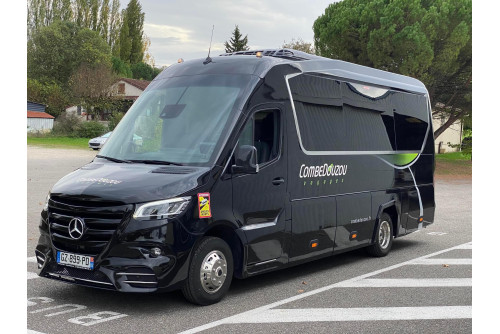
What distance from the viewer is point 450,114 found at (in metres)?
38.9

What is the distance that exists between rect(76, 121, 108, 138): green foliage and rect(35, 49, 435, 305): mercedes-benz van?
45134 millimetres

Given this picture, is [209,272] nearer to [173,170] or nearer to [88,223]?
[173,170]

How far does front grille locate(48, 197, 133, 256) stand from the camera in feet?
22.0

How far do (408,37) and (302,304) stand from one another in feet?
91.8

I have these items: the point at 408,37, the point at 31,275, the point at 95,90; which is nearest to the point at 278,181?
the point at 31,275

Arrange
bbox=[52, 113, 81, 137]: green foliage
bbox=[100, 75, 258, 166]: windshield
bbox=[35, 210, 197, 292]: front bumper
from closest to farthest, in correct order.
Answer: bbox=[35, 210, 197, 292]: front bumper → bbox=[100, 75, 258, 166]: windshield → bbox=[52, 113, 81, 137]: green foliage

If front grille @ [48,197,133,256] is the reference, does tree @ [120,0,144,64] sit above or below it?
above

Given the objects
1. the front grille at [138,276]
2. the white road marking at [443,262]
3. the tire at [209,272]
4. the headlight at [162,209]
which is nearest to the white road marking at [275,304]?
the white road marking at [443,262]

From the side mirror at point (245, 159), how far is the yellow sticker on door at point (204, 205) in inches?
22.4

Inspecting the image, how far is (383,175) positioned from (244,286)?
368 cm

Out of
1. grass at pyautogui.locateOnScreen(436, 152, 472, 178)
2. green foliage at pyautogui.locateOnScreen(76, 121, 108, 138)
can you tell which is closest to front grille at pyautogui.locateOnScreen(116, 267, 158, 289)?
grass at pyautogui.locateOnScreen(436, 152, 472, 178)

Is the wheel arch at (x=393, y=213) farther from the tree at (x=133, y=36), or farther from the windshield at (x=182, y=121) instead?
the tree at (x=133, y=36)

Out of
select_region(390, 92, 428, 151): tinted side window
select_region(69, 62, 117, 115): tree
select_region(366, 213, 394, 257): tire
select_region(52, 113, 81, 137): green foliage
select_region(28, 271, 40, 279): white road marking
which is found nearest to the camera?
select_region(28, 271, 40, 279): white road marking

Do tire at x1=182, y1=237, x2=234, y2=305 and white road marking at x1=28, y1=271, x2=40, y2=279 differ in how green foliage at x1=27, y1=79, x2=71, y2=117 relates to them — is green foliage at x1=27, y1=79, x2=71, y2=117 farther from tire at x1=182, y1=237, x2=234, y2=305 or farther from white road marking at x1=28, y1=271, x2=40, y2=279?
tire at x1=182, y1=237, x2=234, y2=305
